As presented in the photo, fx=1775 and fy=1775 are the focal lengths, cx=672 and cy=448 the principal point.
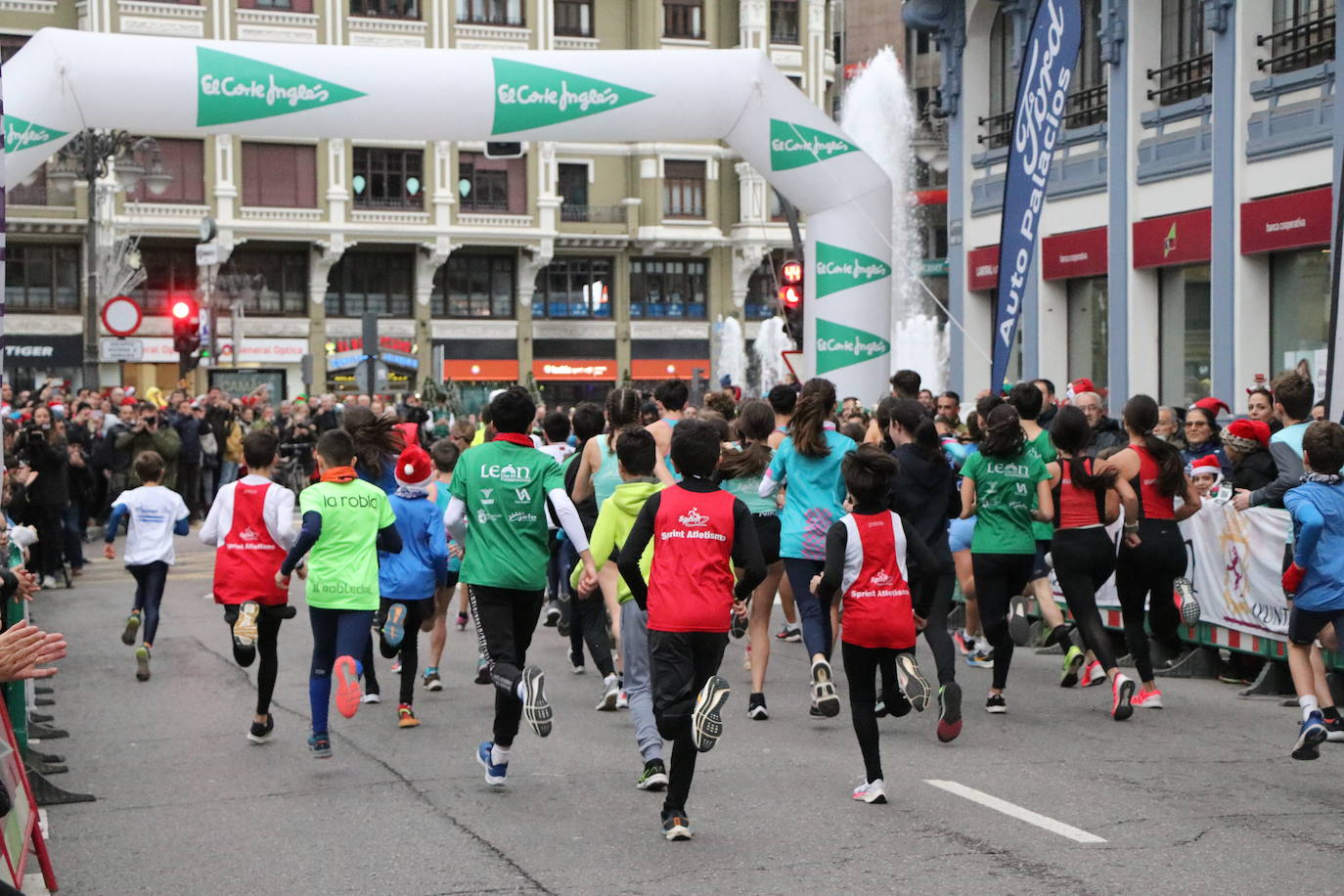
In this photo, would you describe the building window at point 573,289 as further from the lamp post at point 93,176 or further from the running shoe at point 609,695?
the running shoe at point 609,695

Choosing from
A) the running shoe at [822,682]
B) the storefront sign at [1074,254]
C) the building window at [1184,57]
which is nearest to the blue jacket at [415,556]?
the running shoe at [822,682]

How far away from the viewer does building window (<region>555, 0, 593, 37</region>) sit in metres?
54.7

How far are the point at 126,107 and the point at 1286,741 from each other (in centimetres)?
1066

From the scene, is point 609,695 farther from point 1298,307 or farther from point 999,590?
point 1298,307

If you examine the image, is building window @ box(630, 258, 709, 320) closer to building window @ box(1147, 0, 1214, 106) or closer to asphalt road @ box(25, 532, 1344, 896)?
building window @ box(1147, 0, 1214, 106)

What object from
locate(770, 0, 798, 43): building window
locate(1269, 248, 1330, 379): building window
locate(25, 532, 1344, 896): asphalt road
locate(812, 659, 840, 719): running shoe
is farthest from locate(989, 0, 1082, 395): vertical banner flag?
locate(770, 0, 798, 43): building window

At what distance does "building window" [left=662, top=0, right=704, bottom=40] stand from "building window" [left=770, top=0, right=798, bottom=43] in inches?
107

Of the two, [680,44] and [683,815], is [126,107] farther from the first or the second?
[680,44]

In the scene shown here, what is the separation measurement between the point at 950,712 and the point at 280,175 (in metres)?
44.8

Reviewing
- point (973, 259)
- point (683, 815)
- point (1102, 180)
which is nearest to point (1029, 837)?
point (683, 815)

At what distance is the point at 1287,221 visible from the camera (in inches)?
722

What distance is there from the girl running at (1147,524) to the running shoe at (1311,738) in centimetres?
184

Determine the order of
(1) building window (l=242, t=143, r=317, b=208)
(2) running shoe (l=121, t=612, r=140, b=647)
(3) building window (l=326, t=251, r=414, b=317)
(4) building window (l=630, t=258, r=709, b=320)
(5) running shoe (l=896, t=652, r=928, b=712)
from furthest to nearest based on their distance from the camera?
(4) building window (l=630, t=258, r=709, b=320), (3) building window (l=326, t=251, r=414, b=317), (1) building window (l=242, t=143, r=317, b=208), (2) running shoe (l=121, t=612, r=140, b=647), (5) running shoe (l=896, t=652, r=928, b=712)

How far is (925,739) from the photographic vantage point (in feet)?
30.8
